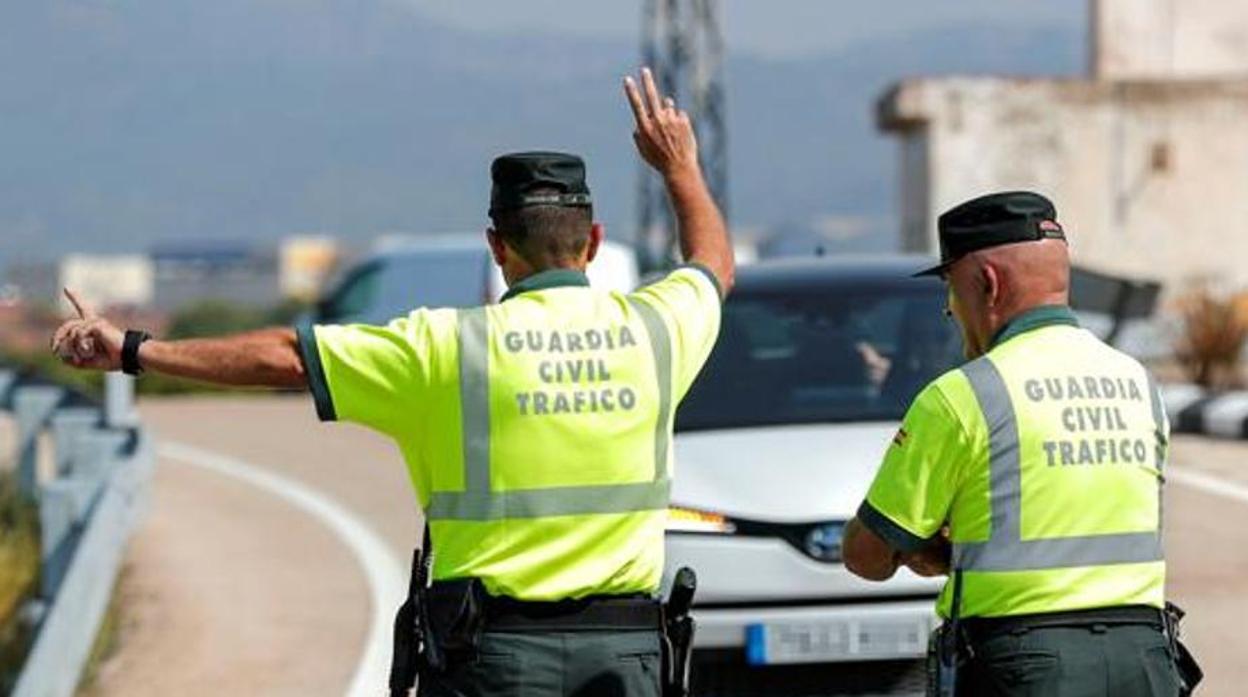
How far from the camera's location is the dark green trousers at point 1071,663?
515cm

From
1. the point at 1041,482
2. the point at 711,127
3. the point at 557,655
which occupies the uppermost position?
the point at 1041,482

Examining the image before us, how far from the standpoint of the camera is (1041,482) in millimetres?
5199

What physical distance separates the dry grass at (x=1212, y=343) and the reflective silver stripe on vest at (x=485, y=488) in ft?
69.9

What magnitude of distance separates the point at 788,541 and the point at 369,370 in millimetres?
3719

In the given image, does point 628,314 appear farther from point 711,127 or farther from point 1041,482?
point 711,127

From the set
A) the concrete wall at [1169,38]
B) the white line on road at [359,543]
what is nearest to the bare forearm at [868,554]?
the white line on road at [359,543]

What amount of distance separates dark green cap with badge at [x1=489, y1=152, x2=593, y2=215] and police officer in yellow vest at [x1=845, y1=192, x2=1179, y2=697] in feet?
2.44

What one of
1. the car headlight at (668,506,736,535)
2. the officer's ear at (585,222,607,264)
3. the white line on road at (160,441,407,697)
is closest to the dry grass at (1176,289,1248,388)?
the white line on road at (160,441,407,697)

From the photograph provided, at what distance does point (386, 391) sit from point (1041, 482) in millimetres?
1274

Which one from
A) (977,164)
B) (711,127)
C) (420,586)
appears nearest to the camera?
(420,586)

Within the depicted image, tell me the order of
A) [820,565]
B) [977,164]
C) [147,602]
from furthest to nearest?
[977,164] < [147,602] < [820,565]

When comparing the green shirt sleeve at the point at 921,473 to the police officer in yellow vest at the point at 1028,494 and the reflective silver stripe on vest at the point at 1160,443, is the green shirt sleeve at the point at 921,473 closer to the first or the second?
the police officer in yellow vest at the point at 1028,494

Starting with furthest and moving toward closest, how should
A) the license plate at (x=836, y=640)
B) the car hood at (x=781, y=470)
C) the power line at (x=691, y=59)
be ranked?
the power line at (x=691, y=59)
the car hood at (x=781, y=470)
the license plate at (x=836, y=640)

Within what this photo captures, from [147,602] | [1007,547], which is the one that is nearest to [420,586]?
[1007,547]
